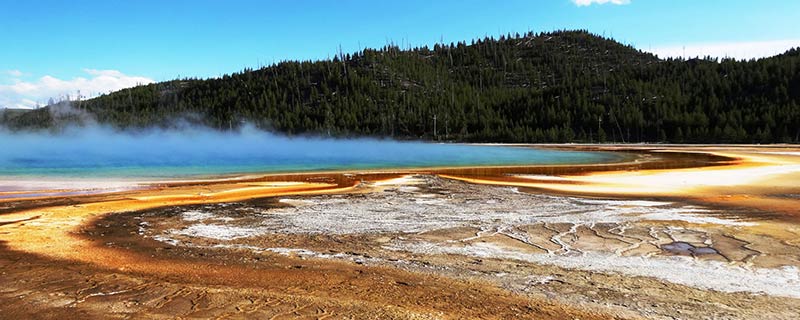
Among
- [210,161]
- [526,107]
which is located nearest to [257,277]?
[210,161]

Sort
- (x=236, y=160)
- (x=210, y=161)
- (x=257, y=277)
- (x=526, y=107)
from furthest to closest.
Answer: (x=526, y=107)
(x=236, y=160)
(x=210, y=161)
(x=257, y=277)

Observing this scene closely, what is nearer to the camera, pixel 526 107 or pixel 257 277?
pixel 257 277

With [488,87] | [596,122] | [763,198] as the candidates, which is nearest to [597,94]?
[596,122]

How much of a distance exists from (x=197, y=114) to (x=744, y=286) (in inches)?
7760

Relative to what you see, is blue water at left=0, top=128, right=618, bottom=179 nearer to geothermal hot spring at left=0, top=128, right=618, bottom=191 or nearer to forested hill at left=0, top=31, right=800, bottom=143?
geothermal hot spring at left=0, top=128, right=618, bottom=191

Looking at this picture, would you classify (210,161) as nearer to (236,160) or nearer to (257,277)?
(236,160)

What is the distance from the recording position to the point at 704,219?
1413cm

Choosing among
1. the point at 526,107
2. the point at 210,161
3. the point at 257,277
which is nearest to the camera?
the point at 257,277

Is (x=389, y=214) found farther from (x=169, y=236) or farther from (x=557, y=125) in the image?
(x=557, y=125)

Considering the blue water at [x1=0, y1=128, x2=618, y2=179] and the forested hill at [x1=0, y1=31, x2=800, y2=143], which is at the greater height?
the forested hill at [x1=0, y1=31, x2=800, y2=143]

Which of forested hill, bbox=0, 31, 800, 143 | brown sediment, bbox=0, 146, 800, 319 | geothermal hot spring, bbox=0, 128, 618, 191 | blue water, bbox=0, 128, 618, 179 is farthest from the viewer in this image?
forested hill, bbox=0, 31, 800, 143

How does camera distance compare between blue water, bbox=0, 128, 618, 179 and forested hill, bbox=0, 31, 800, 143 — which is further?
forested hill, bbox=0, 31, 800, 143

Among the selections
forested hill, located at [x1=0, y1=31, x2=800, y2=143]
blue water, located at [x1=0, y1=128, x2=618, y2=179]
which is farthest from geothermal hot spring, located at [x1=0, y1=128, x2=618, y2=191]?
forested hill, located at [x1=0, y1=31, x2=800, y2=143]

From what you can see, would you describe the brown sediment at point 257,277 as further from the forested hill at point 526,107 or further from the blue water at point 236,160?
the forested hill at point 526,107
